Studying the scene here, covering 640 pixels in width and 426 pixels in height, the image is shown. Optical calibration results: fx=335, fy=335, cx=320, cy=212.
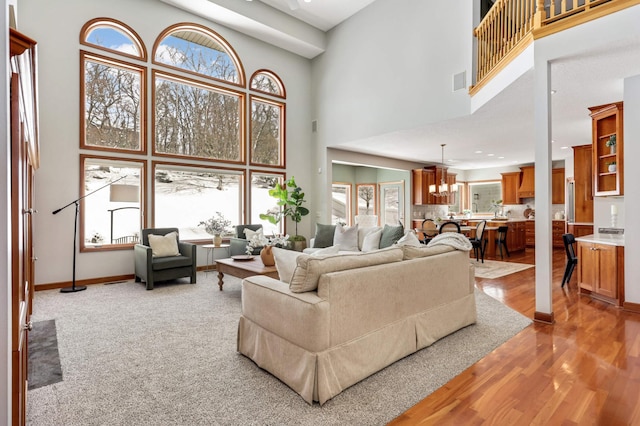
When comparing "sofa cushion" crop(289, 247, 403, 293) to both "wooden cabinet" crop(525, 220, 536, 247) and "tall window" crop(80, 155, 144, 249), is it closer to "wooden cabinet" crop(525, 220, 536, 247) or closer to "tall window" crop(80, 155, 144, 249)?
"tall window" crop(80, 155, 144, 249)

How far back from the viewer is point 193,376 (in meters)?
2.40

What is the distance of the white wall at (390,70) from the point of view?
222 inches

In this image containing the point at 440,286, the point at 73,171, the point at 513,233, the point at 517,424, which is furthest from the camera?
the point at 513,233

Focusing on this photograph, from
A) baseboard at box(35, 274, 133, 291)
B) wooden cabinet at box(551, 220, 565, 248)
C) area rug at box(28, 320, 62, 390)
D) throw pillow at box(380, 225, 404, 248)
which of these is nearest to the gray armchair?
baseboard at box(35, 274, 133, 291)

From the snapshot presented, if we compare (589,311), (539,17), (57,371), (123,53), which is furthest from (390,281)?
(123,53)

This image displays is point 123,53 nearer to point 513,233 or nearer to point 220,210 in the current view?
point 220,210

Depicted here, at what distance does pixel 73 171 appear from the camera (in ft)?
17.4

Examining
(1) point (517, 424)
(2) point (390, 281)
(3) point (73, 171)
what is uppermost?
(3) point (73, 171)

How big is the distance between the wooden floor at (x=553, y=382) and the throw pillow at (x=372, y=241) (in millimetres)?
2604

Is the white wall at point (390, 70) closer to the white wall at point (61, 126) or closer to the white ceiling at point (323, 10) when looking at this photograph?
the white ceiling at point (323, 10)

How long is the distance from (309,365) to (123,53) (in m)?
6.19

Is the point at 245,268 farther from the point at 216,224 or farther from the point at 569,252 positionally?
the point at 569,252

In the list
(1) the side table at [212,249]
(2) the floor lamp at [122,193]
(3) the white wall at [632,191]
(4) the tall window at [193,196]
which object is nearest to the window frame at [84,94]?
(4) the tall window at [193,196]

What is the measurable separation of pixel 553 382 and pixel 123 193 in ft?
17.8
